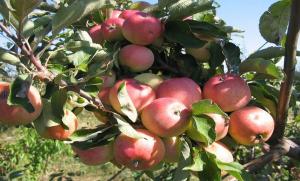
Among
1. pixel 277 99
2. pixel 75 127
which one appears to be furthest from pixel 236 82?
pixel 75 127

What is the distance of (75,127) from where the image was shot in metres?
0.80

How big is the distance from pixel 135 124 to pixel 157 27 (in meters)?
0.21

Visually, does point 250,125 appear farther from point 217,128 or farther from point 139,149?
point 139,149

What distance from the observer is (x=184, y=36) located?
2.89ft

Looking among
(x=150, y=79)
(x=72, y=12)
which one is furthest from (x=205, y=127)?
(x=72, y=12)

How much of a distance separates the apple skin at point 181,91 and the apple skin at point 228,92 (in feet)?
0.09

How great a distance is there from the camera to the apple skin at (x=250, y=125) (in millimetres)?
830

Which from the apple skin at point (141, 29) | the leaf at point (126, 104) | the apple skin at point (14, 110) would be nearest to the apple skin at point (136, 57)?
the apple skin at point (141, 29)

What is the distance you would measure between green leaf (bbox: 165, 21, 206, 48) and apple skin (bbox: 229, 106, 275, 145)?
0.16m

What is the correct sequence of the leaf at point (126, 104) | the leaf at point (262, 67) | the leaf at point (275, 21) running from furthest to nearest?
the leaf at point (275, 21) < the leaf at point (262, 67) < the leaf at point (126, 104)

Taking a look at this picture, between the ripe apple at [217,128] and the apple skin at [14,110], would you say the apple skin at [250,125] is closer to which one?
the ripe apple at [217,128]

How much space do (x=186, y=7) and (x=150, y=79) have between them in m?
0.16

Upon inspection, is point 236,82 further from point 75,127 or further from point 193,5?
point 75,127

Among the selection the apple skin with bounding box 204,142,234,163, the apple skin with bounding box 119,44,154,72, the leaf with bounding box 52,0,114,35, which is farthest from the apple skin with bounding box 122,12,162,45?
the apple skin with bounding box 204,142,234,163
